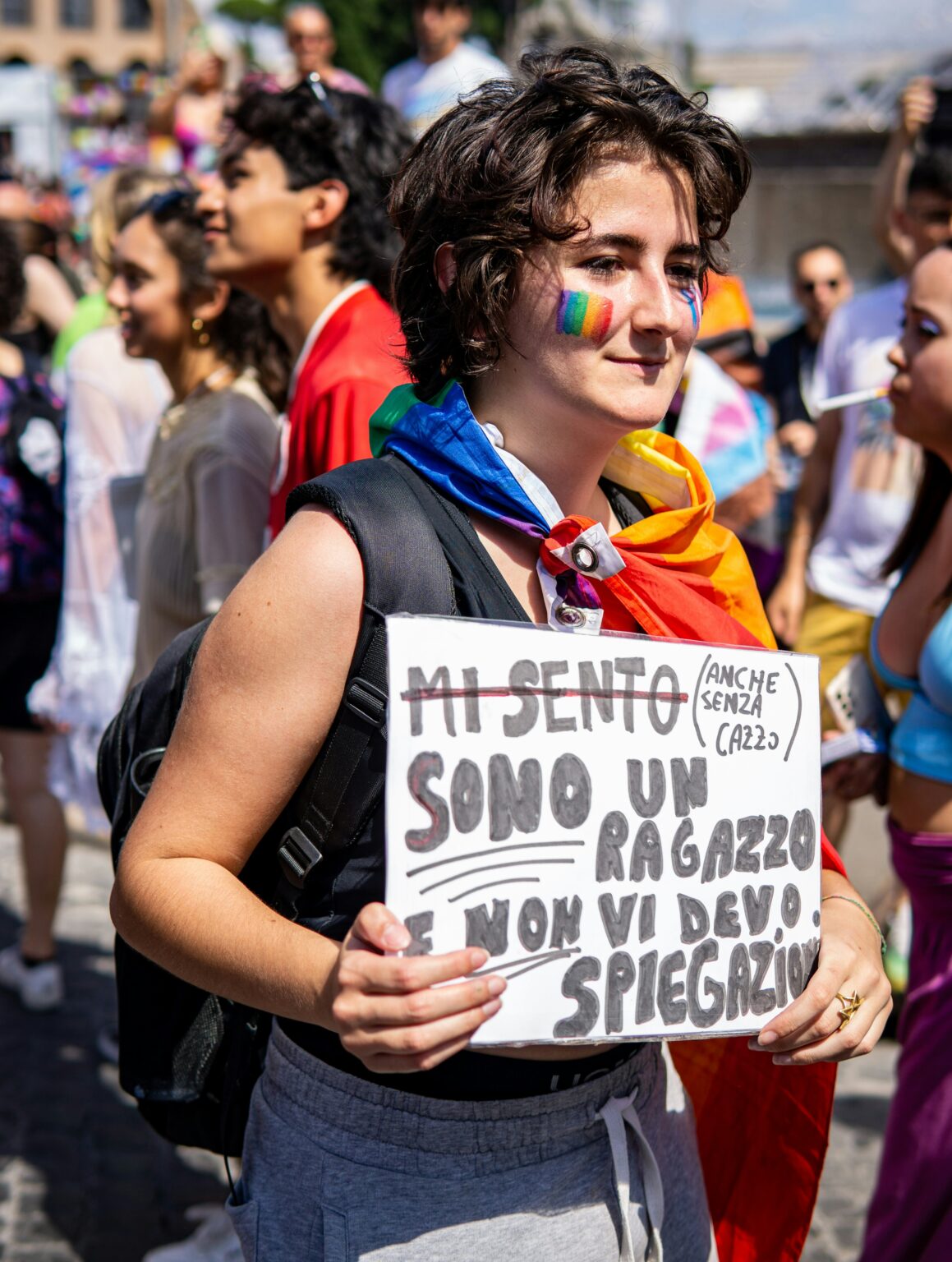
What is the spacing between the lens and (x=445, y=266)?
1620 mm

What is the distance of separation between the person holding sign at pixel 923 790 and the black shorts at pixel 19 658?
9.09 ft

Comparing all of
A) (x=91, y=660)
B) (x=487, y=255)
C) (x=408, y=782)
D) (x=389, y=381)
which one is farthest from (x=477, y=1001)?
(x=91, y=660)

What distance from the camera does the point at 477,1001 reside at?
1.20m

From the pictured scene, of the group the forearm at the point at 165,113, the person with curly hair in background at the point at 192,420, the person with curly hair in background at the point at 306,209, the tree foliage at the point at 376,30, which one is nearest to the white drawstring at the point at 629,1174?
the person with curly hair in background at the point at 192,420

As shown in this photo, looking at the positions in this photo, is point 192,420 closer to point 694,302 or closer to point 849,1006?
point 694,302

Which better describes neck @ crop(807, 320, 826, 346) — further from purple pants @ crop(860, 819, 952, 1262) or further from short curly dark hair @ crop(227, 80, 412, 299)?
purple pants @ crop(860, 819, 952, 1262)

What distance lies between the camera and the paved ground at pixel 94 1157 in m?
3.18

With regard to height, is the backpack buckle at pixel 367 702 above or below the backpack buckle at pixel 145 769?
above

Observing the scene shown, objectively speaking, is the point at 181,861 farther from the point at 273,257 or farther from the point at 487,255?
the point at 273,257

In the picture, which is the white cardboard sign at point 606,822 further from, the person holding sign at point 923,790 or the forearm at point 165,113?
the forearm at point 165,113

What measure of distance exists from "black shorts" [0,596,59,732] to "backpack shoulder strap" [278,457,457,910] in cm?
318

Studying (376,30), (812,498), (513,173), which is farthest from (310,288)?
(376,30)

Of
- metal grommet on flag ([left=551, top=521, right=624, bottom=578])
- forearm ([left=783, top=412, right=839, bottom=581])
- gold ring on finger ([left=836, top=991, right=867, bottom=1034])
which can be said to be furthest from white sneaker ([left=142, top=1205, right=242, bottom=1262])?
forearm ([left=783, top=412, right=839, bottom=581])

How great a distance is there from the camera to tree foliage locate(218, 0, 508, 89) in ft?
176
